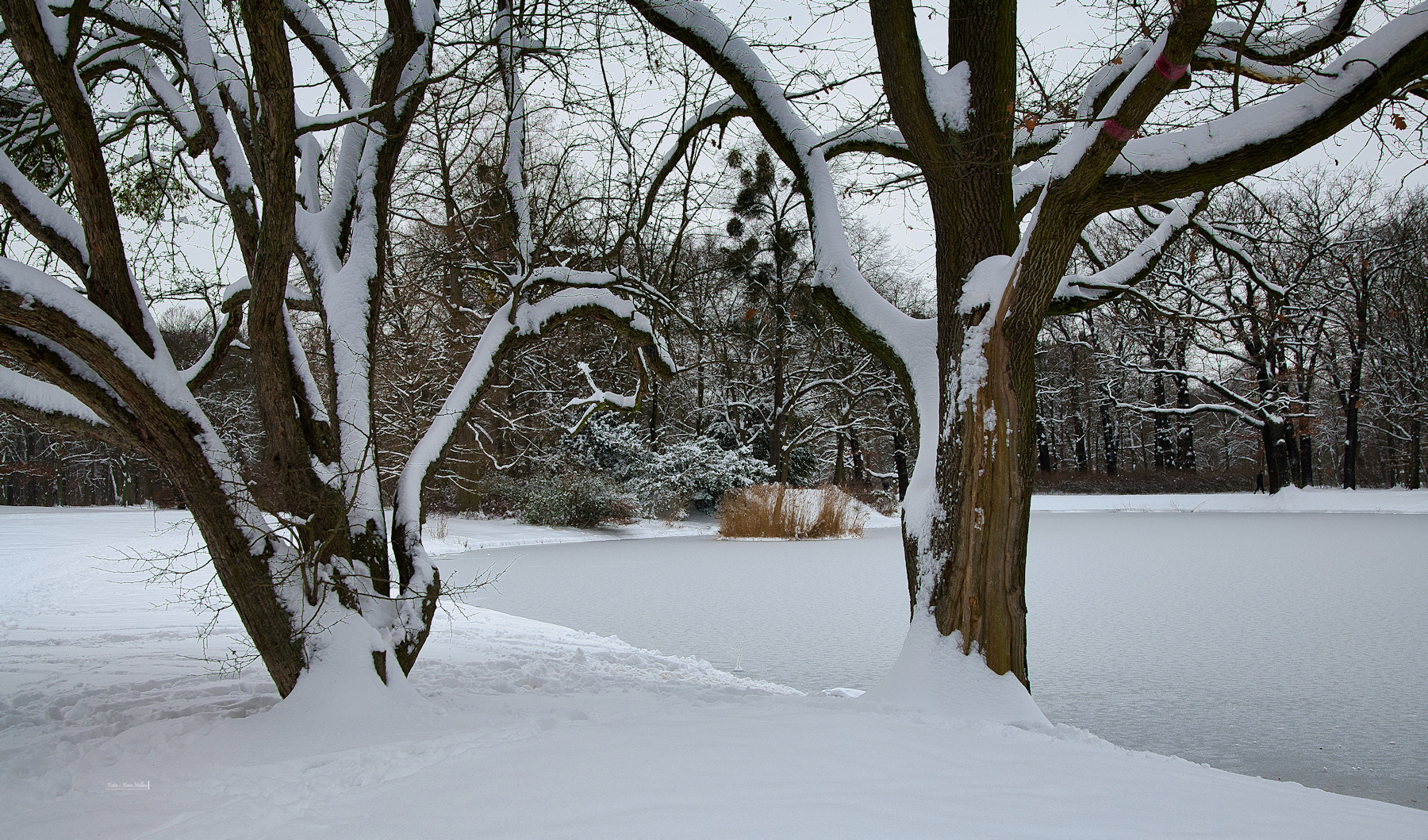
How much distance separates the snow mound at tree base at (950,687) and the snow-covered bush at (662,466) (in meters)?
15.6

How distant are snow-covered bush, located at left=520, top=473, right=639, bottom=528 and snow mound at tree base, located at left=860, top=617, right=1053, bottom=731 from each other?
14293 millimetres

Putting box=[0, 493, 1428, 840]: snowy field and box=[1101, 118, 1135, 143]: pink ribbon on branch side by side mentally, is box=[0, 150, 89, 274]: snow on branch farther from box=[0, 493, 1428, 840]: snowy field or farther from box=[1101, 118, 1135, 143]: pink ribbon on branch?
box=[1101, 118, 1135, 143]: pink ribbon on branch

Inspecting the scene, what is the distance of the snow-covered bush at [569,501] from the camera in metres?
17.8

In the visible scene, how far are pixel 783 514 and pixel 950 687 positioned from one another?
494 inches

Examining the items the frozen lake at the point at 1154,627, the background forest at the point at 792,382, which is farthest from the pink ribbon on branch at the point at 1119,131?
the background forest at the point at 792,382

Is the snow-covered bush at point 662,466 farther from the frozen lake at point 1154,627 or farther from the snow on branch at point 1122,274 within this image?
the snow on branch at point 1122,274

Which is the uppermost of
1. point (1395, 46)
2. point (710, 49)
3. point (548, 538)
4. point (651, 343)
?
point (710, 49)

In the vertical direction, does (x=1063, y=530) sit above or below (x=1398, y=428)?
below

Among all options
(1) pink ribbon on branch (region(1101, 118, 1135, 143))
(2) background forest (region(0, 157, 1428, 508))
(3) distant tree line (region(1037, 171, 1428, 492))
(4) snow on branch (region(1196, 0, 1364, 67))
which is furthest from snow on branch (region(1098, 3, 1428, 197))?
(3) distant tree line (region(1037, 171, 1428, 492))

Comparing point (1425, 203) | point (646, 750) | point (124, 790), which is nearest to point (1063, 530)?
point (1425, 203)

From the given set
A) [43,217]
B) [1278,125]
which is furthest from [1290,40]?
[43,217]

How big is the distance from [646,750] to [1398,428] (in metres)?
33.2

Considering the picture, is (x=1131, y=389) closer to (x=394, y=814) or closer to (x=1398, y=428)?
(x=1398, y=428)

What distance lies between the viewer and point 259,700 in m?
3.76
